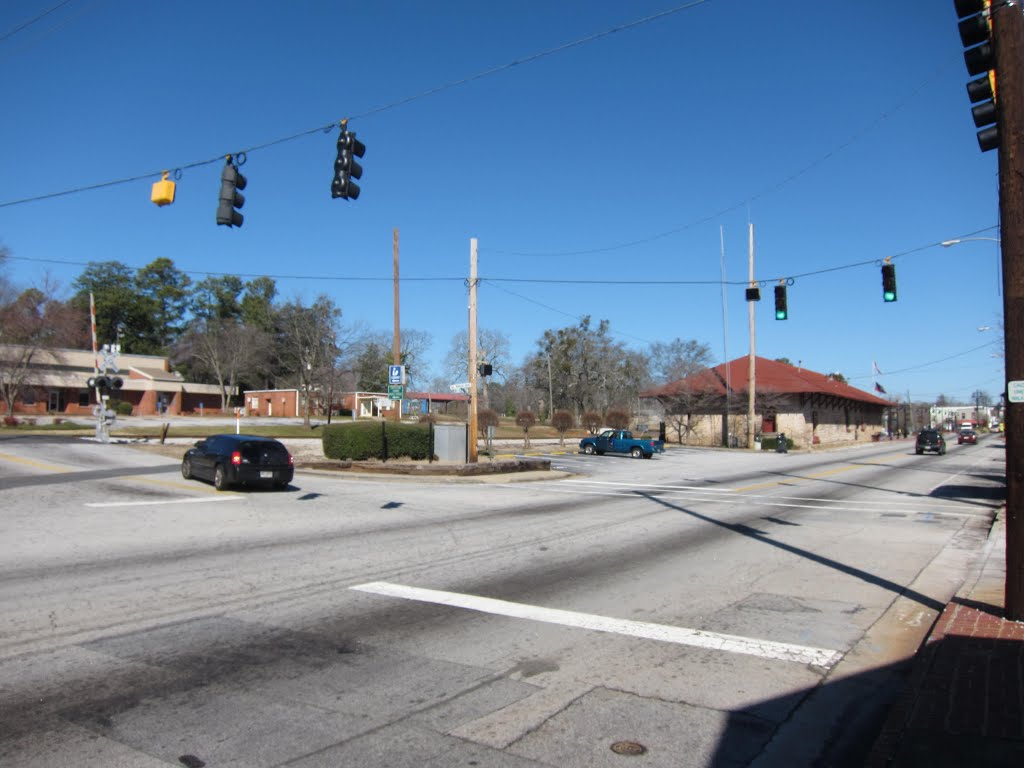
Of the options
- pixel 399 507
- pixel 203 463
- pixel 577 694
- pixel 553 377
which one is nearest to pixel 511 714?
pixel 577 694

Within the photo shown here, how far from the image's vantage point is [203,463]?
19625 millimetres

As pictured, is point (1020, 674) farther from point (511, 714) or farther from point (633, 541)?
point (633, 541)

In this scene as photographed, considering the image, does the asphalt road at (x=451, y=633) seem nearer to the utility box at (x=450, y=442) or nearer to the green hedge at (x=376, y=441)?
the green hedge at (x=376, y=441)

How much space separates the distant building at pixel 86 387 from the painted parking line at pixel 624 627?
54915mm

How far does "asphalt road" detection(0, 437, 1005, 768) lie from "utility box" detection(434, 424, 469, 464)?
40.3 ft

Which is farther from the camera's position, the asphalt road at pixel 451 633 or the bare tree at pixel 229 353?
the bare tree at pixel 229 353

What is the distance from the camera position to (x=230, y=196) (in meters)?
13.4

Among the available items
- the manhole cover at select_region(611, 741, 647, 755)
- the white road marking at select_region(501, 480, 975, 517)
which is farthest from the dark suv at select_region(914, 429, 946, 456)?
the manhole cover at select_region(611, 741, 647, 755)

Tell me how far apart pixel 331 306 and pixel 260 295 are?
160ft

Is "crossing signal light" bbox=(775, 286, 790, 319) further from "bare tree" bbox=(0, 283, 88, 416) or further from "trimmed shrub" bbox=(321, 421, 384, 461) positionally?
"bare tree" bbox=(0, 283, 88, 416)

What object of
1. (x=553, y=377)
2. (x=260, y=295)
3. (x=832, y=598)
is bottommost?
(x=832, y=598)

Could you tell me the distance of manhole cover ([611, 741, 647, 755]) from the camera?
432cm

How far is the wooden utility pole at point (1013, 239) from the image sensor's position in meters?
6.71

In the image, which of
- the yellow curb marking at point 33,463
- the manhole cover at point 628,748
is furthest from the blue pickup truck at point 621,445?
the manhole cover at point 628,748
